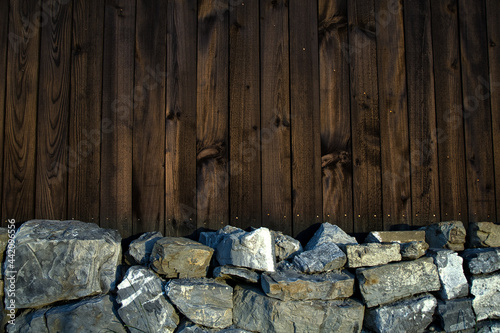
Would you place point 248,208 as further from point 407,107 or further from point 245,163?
point 407,107

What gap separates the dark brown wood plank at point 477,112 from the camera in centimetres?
304

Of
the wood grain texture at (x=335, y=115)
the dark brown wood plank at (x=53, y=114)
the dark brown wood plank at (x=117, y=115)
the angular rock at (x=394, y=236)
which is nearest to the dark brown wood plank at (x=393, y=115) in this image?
the angular rock at (x=394, y=236)

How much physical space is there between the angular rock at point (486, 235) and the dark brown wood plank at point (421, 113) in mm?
272

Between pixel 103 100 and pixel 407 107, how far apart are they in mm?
2251

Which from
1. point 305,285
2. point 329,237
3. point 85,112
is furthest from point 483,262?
point 85,112

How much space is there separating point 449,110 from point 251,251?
192 centimetres

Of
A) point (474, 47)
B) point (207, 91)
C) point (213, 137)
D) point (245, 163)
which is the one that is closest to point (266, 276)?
point (245, 163)

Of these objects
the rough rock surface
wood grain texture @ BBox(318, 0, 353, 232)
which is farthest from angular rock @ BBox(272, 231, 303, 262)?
the rough rock surface

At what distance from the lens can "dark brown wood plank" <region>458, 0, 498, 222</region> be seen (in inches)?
120

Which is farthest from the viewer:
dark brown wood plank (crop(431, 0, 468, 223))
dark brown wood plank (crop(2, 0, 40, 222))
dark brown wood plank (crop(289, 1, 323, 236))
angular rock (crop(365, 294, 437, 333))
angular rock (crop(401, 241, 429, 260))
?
dark brown wood plank (crop(431, 0, 468, 223))

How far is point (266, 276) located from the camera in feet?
7.74

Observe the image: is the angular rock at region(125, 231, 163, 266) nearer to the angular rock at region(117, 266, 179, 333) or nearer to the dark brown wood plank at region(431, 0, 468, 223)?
the angular rock at region(117, 266, 179, 333)

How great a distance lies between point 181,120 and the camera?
9.36ft

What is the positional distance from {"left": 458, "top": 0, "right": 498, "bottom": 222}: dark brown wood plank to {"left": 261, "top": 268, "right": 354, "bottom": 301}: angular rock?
1.29 metres
